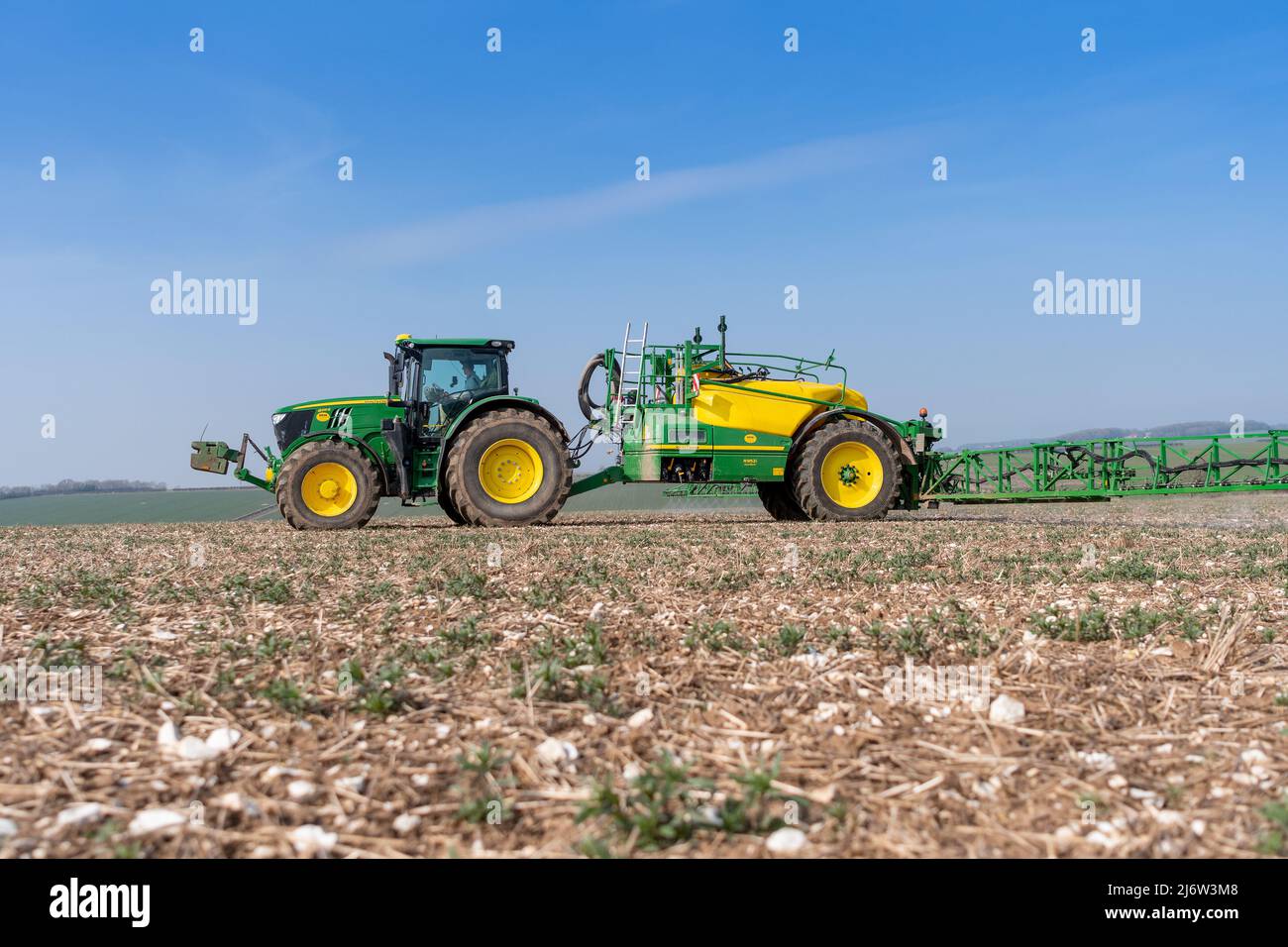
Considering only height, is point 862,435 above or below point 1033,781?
above

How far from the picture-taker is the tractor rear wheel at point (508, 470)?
48.2 feet

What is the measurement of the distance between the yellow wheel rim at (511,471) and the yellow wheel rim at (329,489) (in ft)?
7.30

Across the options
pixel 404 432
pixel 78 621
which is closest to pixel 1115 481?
pixel 404 432

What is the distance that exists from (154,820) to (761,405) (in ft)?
45.3

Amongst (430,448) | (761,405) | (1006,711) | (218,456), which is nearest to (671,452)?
(761,405)

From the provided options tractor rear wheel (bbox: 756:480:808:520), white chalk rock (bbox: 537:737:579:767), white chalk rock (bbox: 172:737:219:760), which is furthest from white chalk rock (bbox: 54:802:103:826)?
tractor rear wheel (bbox: 756:480:808:520)

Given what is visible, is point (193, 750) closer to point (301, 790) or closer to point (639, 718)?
point (301, 790)

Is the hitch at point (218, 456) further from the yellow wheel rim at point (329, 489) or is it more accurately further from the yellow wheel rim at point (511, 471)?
the yellow wheel rim at point (511, 471)

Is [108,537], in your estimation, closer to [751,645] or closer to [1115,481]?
[751,645]

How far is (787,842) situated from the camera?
8.83 ft

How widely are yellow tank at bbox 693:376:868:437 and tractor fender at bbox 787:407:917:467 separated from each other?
17cm

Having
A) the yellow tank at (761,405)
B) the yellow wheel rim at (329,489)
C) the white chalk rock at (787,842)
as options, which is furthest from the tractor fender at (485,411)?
the white chalk rock at (787,842)

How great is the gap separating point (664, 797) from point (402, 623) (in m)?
3.26
